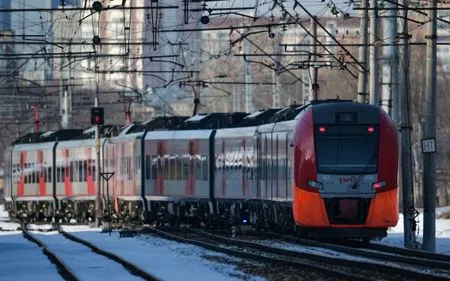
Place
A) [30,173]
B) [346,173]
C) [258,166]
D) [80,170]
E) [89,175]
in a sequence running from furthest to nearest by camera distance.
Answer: [30,173]
[80,170]
[89,175]
[258,166]
[346,173]

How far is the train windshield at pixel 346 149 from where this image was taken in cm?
2881

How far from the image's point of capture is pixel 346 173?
2867 cm

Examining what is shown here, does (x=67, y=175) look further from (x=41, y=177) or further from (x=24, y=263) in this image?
(x=24, y=263)

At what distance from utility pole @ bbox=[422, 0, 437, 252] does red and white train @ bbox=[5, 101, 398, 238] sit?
1059 millimetres

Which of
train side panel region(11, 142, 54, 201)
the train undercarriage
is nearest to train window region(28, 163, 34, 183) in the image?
train side panel region(11, 142, 54, 201)

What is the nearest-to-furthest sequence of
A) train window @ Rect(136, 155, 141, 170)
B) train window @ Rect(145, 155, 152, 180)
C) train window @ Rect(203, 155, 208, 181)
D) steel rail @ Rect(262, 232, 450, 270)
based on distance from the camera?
steel rail @ Rect(262, 232, 450, 270)
train window @ Rect(203, 155, 208, 181)
train window @ Rect(145, 155, 152, 180)
train window @ Rect(136, 155, 141, 170)

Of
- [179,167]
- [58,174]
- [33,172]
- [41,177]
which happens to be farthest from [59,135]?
[179,167]

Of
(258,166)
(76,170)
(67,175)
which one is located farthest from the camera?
(67,175)

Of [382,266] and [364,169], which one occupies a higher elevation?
[364,169]

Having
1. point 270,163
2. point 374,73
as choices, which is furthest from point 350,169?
point 374,73

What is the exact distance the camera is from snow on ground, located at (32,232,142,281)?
2138 centimetres

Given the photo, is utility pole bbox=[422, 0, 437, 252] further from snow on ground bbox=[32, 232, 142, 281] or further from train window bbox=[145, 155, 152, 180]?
train window bbox=[145, 155, 152, 180]

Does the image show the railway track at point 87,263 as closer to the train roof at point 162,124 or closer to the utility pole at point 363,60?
the utility pole at point 363,60

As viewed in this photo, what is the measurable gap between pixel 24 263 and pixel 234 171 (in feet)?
47.0
